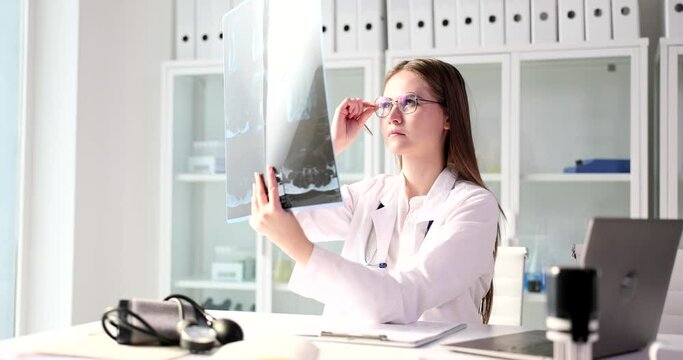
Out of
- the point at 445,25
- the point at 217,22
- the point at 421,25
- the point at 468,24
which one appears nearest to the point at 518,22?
the point at 468,24

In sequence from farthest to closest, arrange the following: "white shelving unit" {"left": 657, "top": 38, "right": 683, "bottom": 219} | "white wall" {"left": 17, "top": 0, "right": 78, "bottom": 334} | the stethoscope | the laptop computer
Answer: "white wall" {"left": 17, "top": 0, "right": 78, "bottom": 334} < "white shelving unit" {"left": 657, "top": 38, "right": 683, "bottom": 219} < the stethoscope < the laptop computer

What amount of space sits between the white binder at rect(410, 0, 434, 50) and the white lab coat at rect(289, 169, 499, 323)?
1419mm

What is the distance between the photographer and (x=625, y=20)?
3.19 meters

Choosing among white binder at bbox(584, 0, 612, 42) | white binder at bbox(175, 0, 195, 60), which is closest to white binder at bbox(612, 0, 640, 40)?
white binder at bbox(584, 0, 612, 42)

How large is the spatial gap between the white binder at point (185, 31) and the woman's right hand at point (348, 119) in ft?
6.27

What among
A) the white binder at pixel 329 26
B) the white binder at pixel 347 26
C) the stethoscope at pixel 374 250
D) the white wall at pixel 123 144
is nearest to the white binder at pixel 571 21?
the white binder at pixel 347 26

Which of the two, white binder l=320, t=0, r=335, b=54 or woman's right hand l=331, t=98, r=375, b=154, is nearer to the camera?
woman's right hand l=331, t=98, r=375, b=154

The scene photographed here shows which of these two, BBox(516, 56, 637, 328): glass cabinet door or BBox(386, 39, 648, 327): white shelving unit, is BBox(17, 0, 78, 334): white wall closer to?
BBox(386, 39, 648, 327): white shelving unit

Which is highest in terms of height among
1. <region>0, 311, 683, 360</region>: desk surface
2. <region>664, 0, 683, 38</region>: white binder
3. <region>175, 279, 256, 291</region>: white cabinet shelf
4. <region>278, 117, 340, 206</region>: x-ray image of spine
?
<region>664, 0, 683, 38</region>: white binder

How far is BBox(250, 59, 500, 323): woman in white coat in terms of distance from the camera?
5.01 ft

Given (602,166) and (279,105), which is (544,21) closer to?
(602,166)

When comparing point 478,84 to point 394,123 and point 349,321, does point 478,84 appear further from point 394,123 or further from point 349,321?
point 349,321

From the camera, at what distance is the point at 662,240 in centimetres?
121

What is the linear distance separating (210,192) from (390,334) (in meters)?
2.51
